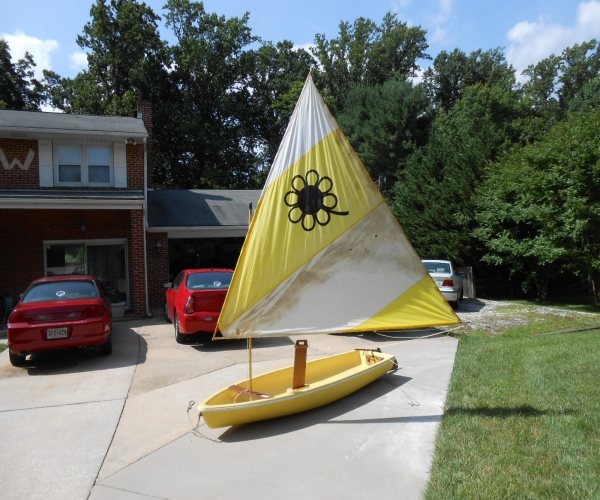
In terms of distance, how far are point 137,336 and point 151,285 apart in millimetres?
4558

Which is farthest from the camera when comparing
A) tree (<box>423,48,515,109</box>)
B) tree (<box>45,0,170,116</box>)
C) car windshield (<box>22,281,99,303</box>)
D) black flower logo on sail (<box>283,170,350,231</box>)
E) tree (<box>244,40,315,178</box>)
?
tree (<box>423,48,515,109</box>)

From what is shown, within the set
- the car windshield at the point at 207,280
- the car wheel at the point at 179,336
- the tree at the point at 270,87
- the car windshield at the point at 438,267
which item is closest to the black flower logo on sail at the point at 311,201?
the car windshield at the point at 207,280

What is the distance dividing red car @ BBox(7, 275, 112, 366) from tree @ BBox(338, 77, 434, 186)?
2235 centimetres

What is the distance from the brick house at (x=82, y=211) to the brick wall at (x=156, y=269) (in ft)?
0.10

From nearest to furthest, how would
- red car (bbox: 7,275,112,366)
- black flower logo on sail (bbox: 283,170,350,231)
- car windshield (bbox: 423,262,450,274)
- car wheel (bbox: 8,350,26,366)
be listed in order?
black flower logo on sail (bbox: 283,170,350,231)
red car (bbox: 7,275,112,366)
car wheel (bbox: 8,350,26,366)
car windshield (bbox: 423,262,450,274)

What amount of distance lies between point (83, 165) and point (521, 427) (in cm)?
1348

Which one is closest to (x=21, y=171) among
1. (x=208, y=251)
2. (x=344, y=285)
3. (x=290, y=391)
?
(x=208, y=251)

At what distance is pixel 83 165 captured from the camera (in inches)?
571

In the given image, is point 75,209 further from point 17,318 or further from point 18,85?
point 18,85

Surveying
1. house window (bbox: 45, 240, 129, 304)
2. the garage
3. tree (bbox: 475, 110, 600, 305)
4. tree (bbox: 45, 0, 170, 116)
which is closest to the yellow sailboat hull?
the garage

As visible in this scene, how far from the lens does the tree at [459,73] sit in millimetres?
45438

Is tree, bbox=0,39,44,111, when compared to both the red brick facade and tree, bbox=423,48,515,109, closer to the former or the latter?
the red brick facade

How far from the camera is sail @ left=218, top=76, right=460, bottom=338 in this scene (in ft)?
17.9

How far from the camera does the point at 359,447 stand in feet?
16.3
